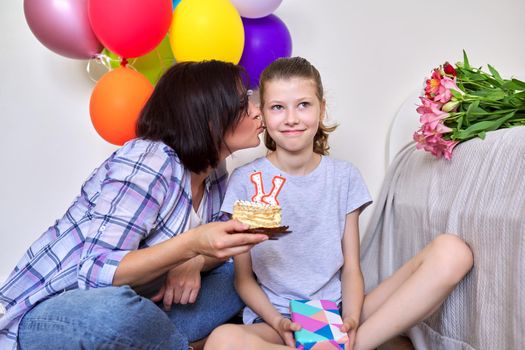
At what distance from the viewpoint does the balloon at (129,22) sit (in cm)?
138

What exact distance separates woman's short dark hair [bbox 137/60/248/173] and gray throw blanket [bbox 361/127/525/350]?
56 cm

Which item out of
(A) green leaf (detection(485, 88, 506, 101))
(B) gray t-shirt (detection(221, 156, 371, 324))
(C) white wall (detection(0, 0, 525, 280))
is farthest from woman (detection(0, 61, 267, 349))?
(C) white wall (detection(0, 0, 525, 280))

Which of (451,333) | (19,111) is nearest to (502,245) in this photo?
(451,333)

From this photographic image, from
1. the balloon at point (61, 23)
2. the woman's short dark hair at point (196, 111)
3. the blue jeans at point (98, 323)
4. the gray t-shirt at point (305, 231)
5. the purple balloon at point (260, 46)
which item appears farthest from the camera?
the purple balloon at point (260, 46)

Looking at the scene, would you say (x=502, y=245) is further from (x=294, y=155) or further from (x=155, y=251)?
(x=155, y=251)

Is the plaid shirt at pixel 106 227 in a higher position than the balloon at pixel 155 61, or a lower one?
lower

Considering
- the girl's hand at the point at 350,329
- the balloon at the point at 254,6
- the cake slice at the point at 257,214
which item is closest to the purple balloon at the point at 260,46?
the balloon at the point at 254,6

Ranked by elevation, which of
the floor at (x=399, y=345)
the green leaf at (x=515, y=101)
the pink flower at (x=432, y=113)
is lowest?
the floor at (x=399, y=345)

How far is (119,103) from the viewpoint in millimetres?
1464

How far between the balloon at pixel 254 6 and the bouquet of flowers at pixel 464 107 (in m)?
0.57

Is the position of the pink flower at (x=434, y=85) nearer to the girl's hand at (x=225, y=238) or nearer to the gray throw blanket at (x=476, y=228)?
the gray throw blanket at (x=476, y=228)

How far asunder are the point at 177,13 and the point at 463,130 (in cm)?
90

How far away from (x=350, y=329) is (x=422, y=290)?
0.60ft

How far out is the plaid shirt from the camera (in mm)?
983
